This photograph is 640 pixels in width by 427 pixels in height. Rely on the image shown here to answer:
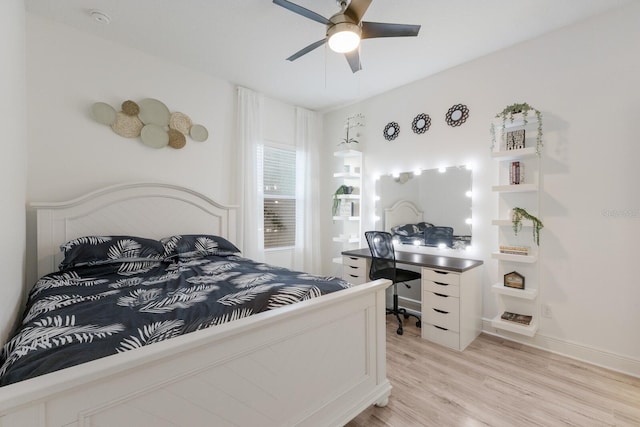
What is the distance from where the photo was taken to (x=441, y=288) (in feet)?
9.02

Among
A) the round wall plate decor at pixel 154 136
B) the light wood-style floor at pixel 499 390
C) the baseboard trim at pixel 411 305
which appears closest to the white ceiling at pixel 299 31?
the round wall plate decor at pixel 154 136

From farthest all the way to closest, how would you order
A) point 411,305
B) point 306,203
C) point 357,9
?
point 306,203 < point 411,305 < point 357,9

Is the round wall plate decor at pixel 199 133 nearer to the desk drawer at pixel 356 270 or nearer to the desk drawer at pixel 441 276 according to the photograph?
the desk drawer at pixel 356 270

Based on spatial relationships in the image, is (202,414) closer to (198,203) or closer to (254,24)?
(198,203)

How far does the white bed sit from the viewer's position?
82 centimetres

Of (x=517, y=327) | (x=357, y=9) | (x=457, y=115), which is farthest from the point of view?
(x=457, y=115)

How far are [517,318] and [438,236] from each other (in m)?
1.07

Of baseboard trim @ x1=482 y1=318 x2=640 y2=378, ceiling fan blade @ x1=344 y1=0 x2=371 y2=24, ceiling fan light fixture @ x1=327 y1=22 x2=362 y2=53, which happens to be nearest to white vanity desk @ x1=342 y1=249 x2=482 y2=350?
baseboard trim @ x1=482 y1=318 x2=640 y2=378

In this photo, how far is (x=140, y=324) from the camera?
1195mm

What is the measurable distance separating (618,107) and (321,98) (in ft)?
10.1

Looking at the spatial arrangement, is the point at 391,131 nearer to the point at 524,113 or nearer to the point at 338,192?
the point at 338,192

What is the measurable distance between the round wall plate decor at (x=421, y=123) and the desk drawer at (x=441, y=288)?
1.77m

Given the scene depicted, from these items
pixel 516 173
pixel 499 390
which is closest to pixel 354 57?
pixel 516 173

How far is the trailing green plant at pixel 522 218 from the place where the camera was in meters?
2.58
